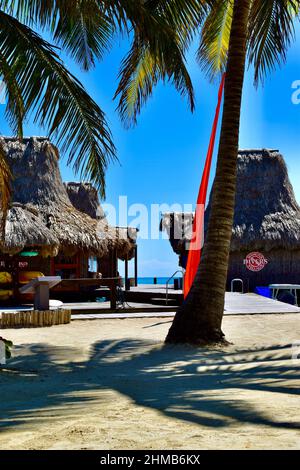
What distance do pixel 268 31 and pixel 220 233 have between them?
4.33m

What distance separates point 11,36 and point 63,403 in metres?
4.50

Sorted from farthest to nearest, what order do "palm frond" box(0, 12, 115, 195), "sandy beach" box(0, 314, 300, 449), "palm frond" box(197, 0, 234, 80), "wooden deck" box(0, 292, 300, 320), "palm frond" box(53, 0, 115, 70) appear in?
"wooden deck" box(0, 292, 300, 320)
"palm frond" box(197, 0, 234, 80)
"palm frond" box(53, 0, 115, 70)
"palm frond" box(0, 12, 115, 195)
"sandy beach" box(0, 314, 300, 449)

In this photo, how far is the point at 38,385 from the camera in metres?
6.06

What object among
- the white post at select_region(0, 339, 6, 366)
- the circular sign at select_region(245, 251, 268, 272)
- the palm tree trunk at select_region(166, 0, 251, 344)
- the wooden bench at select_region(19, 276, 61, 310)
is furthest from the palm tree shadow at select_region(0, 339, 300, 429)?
the circular sign at select_region(245, 251, 268, 272)

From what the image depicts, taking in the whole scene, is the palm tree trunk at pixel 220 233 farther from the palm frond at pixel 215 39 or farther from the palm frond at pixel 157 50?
the palm frond at pixel 215 39

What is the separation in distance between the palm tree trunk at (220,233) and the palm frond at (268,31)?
93 centimetres

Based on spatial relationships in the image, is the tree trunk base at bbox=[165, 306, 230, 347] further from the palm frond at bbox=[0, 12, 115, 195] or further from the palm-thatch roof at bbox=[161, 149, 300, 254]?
the palm-thatch roof at bbox=[161, 149, 300, 254]

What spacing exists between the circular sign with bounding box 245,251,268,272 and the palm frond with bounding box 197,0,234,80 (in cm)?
1169

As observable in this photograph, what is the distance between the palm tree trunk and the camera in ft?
30.2

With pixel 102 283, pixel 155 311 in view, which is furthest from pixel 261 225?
pixel 102 283

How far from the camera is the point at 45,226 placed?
1766 cm

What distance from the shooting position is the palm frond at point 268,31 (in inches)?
402

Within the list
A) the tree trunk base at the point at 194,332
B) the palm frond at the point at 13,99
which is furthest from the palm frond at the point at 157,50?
the tree trunk base at the point at 194,332

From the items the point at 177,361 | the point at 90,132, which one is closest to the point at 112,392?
the point at 177,361
